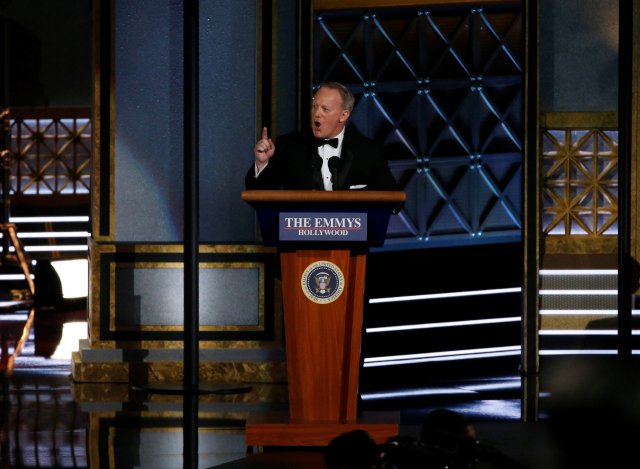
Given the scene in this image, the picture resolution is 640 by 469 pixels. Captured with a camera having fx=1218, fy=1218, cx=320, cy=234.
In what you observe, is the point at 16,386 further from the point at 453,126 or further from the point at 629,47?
the point at 453,126

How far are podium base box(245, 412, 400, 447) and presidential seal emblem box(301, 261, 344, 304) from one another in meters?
0.38

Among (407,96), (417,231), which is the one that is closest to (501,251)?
(417,231)

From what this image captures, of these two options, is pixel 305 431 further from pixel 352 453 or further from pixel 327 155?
pixel 352 453

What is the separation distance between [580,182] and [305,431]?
8.46 feet

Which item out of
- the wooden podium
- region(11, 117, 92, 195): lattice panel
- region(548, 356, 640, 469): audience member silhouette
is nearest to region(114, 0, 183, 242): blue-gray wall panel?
the wooden podium

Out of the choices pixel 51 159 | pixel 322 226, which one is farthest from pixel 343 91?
pixel 51 159

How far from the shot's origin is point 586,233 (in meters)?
5.73

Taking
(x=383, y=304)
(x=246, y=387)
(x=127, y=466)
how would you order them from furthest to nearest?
(x=383, y=304) → (x=246, y=387) → (x=127, y=466)

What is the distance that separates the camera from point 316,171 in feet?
12.0

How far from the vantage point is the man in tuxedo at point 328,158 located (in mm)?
3656

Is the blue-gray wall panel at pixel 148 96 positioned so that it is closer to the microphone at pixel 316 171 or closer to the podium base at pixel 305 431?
the microphone at pixel 316 171

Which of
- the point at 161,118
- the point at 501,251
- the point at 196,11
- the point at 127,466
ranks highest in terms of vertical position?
the point at 196,11

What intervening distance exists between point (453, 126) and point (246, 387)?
375 centimetres

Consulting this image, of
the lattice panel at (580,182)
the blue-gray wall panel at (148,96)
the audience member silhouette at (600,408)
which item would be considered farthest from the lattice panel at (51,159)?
the audience member silhouette at (600,408)
